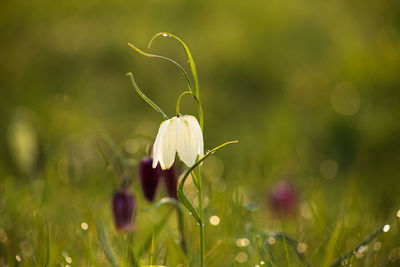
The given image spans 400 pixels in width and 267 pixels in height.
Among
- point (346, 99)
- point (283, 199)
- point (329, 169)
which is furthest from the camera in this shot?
point (346, 99)

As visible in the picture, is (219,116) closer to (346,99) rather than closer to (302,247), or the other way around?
(346,99)

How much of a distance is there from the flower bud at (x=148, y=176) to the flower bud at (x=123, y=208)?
0.05 metres

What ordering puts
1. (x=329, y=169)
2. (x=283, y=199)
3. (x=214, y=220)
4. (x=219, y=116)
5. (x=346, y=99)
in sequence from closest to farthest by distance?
(x=214, y=220) < (x=283, y=199) < (x=329, y=169) < (x=346, y=99) < (x=219, y=116)

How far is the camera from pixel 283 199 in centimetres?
171

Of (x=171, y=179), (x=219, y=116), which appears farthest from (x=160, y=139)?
(x=219, y=116)

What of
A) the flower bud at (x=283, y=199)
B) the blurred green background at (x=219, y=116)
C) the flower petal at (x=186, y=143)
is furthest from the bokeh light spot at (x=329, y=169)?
the flower petal at (x=186, y=143)

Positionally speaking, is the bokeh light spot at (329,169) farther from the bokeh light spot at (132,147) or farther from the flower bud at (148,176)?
the flower bud at (148,176)

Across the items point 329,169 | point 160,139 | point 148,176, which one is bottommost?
point 329,169

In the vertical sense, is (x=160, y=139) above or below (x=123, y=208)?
above

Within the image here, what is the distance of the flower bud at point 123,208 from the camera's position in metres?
1.28

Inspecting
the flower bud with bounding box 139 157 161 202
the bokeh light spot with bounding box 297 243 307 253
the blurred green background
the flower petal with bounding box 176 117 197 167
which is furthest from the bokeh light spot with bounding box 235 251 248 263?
the flower petal with bounding box 176 117 197 167

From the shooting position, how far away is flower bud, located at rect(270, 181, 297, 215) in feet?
5.60

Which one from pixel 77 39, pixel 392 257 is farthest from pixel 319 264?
pixel 77 39

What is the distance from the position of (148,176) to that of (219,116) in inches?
84.1
